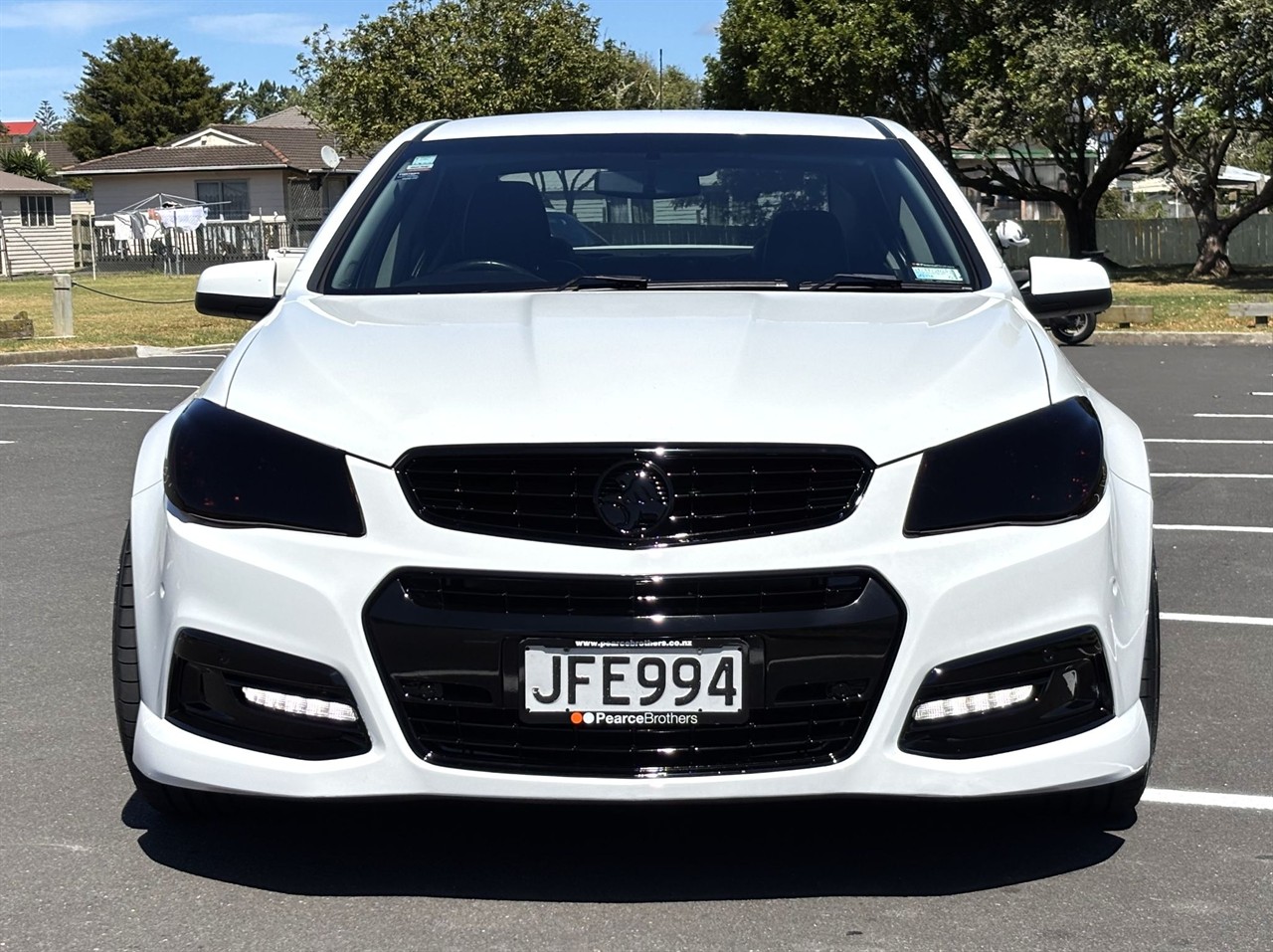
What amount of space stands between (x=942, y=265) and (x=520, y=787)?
74.4 inches

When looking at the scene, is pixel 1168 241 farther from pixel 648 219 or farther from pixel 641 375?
A: pixel 641 375

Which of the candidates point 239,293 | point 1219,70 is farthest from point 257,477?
point 1219,70

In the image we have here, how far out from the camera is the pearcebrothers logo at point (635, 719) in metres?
3.10

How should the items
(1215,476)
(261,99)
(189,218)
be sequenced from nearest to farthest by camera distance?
(1215,476) → (189,218) → (261,99)

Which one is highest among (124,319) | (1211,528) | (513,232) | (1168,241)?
(513,232)

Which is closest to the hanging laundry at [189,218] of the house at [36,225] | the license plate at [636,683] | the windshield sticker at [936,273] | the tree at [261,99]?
the house at [36,225]

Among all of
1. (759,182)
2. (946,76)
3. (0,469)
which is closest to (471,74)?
(946,76)

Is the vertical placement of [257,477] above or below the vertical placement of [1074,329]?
above

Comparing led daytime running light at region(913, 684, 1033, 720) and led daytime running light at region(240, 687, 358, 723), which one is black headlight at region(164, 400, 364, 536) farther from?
led daytime running light at region(913, 684, 1033, 720)

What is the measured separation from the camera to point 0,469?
9.83m

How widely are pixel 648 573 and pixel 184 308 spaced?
88.2 feet

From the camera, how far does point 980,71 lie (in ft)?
125

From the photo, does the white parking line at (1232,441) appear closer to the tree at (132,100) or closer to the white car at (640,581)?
the white car at (640,581)

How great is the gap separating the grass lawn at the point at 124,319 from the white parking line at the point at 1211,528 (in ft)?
46.7
